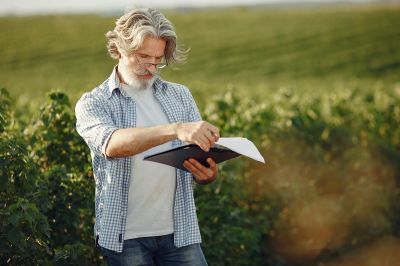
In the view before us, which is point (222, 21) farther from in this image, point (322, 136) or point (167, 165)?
point (167, 165)

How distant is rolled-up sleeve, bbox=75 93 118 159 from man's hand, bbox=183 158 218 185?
15.9 inches

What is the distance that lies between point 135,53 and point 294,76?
36.0 m

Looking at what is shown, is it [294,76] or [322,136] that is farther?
[294,76]

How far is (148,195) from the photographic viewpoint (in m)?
3.14

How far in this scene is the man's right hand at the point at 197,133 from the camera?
2.75 metres

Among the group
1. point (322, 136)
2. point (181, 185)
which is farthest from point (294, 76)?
point (181, 185)

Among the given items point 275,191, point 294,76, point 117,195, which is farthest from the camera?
point 294,76

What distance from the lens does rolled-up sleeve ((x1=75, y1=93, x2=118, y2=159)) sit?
2.94 meters

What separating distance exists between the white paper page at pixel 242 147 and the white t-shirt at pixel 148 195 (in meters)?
0.36

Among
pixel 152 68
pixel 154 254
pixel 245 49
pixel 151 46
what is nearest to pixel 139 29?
pixel 151 46

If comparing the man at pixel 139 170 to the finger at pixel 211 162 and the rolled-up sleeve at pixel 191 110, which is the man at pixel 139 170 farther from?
the rolled-up sleeve at pixel 191 110

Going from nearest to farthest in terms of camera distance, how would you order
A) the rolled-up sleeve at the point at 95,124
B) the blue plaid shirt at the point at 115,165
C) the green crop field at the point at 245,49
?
the rolled-up sleeve at the point at 95,124, the blue plaid shirt at the point at 115,165, the green crop field at the point at 245,49

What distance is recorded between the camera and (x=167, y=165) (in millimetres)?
3217

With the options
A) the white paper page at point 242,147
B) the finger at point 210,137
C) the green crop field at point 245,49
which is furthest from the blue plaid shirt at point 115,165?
the green crop field at point 245,49
